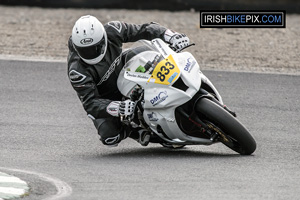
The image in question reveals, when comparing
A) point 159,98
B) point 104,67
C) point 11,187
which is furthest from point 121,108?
point 11,187

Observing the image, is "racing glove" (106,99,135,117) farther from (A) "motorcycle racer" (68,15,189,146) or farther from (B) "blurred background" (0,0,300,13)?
(B) "blurred background" (0,0,300,13)

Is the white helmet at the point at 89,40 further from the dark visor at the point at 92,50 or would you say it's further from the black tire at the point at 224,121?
the black tire at the point at 224,121

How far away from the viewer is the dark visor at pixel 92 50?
7.53m

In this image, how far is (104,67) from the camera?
7.76 metres

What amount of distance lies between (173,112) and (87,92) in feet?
2.94

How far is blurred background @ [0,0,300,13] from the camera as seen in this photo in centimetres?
1658

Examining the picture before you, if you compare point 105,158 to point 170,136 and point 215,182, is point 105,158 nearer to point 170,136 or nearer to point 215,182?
point 170,136

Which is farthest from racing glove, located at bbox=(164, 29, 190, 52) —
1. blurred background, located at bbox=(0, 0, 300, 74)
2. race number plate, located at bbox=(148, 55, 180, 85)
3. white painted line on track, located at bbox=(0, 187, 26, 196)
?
blurred background, located at bbox=(0, 0, 300, 74)

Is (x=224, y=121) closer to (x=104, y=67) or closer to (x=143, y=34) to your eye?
(x=104, y=67)

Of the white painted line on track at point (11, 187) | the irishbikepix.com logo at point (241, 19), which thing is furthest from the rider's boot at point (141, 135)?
the irishbikepix.com logo at point (241, 19)

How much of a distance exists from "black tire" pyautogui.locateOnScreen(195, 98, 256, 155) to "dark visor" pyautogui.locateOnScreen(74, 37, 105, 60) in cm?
117

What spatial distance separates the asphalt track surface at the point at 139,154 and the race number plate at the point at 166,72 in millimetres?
804

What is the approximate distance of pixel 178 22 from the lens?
17.1m

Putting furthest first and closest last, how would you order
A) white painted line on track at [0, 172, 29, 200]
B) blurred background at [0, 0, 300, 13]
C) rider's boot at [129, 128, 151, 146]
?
blurred background at [0, 0, 300, 13]
rider's boot at [129, 128, 151, 146]
white painted line on track at [0, 172, 29, 200]
